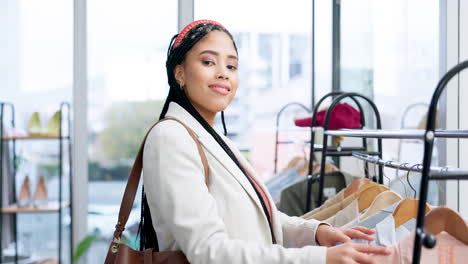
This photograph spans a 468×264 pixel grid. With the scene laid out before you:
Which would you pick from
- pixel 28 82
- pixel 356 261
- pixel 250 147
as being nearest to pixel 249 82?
pixel 250 147

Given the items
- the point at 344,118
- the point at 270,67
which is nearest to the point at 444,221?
the point at 344,118

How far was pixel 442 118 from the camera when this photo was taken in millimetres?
2178

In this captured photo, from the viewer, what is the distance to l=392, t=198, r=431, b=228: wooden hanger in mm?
1271

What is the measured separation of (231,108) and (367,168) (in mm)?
1984

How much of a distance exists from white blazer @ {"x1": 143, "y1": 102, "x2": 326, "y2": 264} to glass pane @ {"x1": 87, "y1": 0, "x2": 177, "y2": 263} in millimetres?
2772

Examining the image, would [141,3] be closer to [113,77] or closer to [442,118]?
[113,77]

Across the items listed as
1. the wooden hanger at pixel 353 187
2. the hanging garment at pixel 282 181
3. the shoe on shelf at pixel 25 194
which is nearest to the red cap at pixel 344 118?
the wooden hanger at pixel 353 187

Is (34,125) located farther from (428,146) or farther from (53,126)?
(428,146)

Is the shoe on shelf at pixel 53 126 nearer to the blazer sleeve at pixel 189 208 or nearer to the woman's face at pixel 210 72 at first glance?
the woman's face at pixel 210 72

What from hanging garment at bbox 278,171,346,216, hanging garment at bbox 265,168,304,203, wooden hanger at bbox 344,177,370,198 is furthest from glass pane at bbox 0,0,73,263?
wooden hanger at bbox 344,177,370,198

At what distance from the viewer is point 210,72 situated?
4.11ft

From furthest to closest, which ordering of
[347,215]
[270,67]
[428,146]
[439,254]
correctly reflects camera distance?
[270,67] < [347,215] < [439,254] < [428,146]

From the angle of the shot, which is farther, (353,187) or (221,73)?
(353,187)

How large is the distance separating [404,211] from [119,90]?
3038 millimetres
